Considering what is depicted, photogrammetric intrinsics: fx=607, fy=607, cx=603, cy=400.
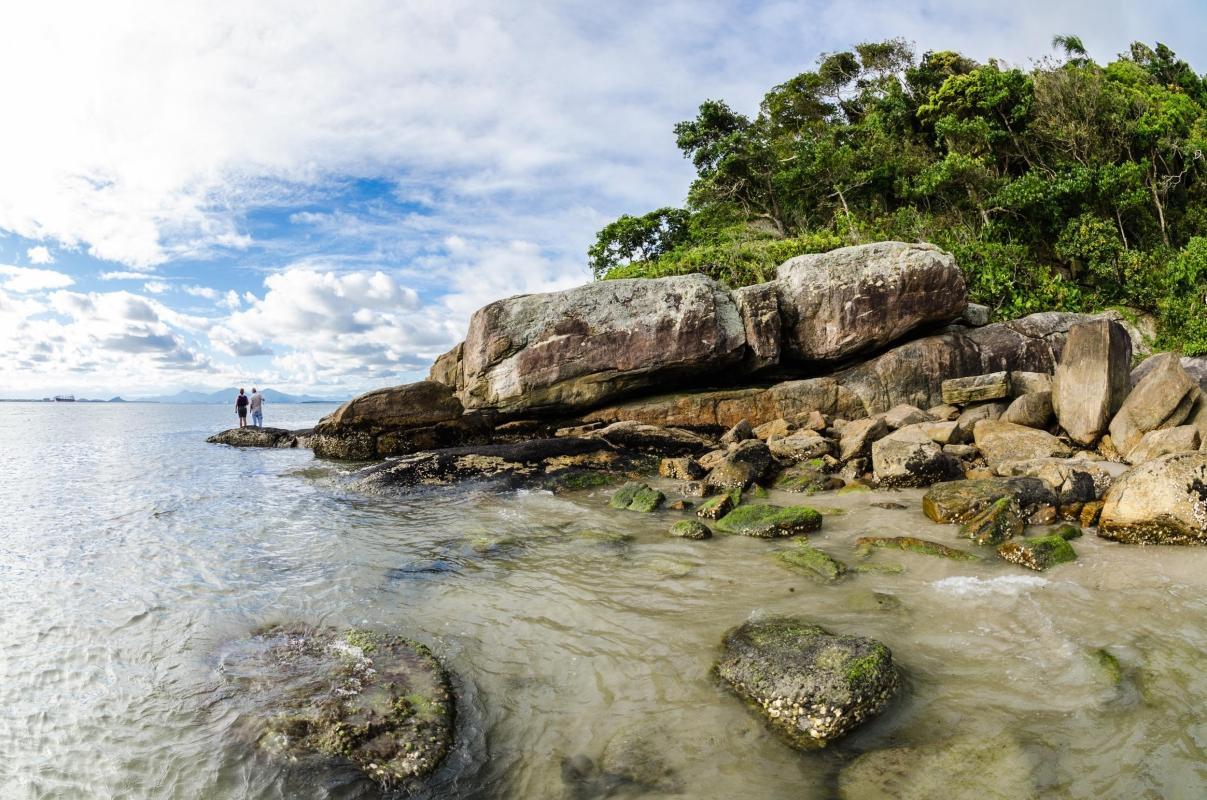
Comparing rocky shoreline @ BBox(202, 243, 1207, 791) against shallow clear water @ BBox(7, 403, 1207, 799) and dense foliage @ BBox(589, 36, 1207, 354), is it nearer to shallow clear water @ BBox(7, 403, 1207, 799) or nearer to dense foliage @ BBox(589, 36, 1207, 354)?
shallow clear water @ BBox(7, 403, 1207, 799)

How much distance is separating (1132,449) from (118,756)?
1589 cm

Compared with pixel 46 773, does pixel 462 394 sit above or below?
above

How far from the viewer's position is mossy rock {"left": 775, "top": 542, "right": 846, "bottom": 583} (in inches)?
310

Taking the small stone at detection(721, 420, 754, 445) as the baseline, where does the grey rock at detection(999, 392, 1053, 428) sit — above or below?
above

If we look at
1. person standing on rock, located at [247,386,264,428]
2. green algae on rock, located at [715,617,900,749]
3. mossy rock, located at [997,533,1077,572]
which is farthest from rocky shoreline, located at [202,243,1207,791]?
person standing on rock, located at [247,386,264,428]

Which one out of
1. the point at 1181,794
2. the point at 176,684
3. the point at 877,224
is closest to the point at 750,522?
the point at 1181,794

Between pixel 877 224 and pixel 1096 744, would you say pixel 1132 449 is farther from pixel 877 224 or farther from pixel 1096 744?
pixel 877 224

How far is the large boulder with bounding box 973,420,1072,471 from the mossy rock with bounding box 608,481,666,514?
22.5ft

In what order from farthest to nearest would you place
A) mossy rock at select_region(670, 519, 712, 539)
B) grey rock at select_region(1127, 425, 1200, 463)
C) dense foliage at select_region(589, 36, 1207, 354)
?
1. dense foliage at select_region(589, 36, 1207, 354)
2. grey rock at select_region(1127, 425, 1200, 463)
3. mossy rock at select_region(670, 519, 712, 539)

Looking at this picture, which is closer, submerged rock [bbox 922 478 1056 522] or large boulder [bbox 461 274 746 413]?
submerged rock [bbox 922 478 1056 522]

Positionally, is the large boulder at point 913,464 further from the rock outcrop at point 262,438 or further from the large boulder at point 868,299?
the rock outcrop at point 262,438

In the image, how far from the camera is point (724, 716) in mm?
4949

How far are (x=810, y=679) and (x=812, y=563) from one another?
137 inches

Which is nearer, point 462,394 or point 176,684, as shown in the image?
point 176,684
